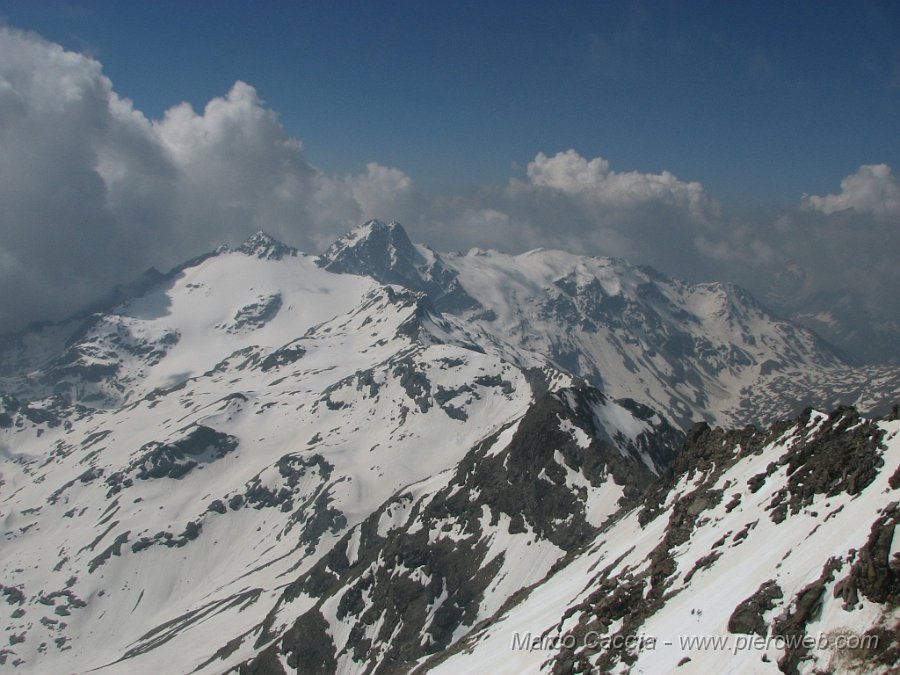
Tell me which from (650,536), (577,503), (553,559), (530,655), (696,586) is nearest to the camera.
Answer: (696,586)

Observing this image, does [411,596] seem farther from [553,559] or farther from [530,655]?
[530,655]

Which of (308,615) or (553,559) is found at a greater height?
(308,615)

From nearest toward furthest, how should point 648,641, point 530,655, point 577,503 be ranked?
1. point 648,641
2. point 530,655
3. point 577,503

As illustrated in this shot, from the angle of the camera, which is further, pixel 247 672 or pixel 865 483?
pixel 247 672

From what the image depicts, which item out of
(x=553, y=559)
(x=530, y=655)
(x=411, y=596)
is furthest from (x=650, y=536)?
(x=411, y=596)

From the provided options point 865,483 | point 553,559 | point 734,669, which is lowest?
point 553,559

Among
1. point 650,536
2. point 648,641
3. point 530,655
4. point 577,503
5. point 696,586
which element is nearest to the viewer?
point 648,641

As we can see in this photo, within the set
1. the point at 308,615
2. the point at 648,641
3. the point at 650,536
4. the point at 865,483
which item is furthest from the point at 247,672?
the point at 865,483

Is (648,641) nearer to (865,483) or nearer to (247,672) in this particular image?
(865,483)

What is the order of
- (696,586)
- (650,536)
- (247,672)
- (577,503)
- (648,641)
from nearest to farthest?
(648,641), (696,586), (650,536), (577,503), (247,672)
